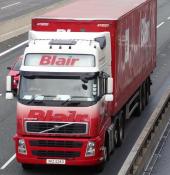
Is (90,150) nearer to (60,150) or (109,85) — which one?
(60,150)

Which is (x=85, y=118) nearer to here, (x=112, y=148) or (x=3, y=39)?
(x=112, y=148)

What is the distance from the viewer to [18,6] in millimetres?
60125

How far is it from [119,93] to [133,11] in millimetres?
3056

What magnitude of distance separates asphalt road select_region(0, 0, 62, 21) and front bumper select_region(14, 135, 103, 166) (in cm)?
3394

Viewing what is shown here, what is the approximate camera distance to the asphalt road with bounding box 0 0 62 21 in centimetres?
5421

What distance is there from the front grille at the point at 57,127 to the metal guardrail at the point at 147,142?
1.37 m

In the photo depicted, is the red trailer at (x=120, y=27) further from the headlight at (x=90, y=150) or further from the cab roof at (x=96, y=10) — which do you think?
the headlight at (x=90, y=150)

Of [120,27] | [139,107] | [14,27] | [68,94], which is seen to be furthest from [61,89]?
[14,27]

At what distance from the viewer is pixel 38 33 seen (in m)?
18.9

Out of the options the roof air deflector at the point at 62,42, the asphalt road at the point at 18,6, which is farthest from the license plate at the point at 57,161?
the asphalt road at the point at 18,6

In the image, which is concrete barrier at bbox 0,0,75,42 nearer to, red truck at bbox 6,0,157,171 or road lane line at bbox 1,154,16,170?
road lane line at bbox 1,154,16,170

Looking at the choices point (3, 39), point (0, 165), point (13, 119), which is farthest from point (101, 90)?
point (3, 39)

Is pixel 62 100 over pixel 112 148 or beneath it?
over

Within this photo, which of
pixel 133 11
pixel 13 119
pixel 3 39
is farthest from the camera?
pixel 3 39
